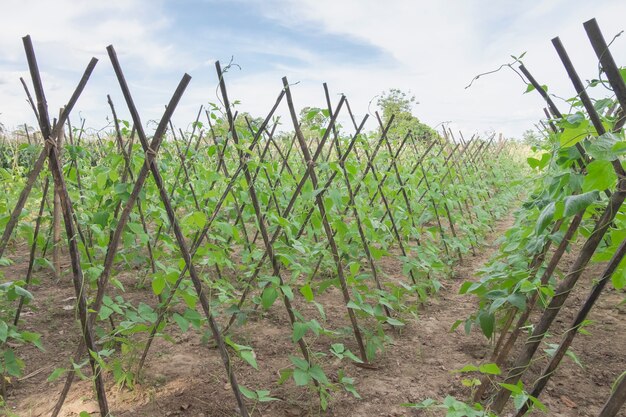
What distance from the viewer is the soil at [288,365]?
240 centimetres

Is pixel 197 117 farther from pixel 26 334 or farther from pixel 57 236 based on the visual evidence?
pixel 26 334

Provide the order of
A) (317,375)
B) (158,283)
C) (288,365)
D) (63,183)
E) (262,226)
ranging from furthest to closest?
(288,365)
(262,226)
(317,375)
(158,283)
(63,183)

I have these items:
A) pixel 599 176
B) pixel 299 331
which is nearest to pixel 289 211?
pixel 299 331

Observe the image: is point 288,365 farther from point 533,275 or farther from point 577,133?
point 577,133

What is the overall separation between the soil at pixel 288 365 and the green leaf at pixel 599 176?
1162 millimetres

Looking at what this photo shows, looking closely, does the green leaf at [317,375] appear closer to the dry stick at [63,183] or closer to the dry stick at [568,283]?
the dry stick at [568,283]

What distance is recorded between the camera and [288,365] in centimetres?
290

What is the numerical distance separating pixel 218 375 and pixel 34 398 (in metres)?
1.03

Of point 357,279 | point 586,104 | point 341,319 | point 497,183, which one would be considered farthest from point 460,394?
point 497,183

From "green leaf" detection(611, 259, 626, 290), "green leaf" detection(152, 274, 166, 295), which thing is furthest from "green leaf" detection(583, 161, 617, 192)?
"green leaf" detection(152, 274, 166, 295)

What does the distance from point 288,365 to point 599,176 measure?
223 cm

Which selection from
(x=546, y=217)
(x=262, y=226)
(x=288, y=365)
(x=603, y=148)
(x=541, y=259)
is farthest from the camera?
(x=288, y=365)

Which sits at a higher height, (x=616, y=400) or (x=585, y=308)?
(x=585, y=308)

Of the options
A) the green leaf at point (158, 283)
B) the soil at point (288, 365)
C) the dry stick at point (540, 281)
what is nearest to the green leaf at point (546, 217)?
the dry stick at point (540, 281)
